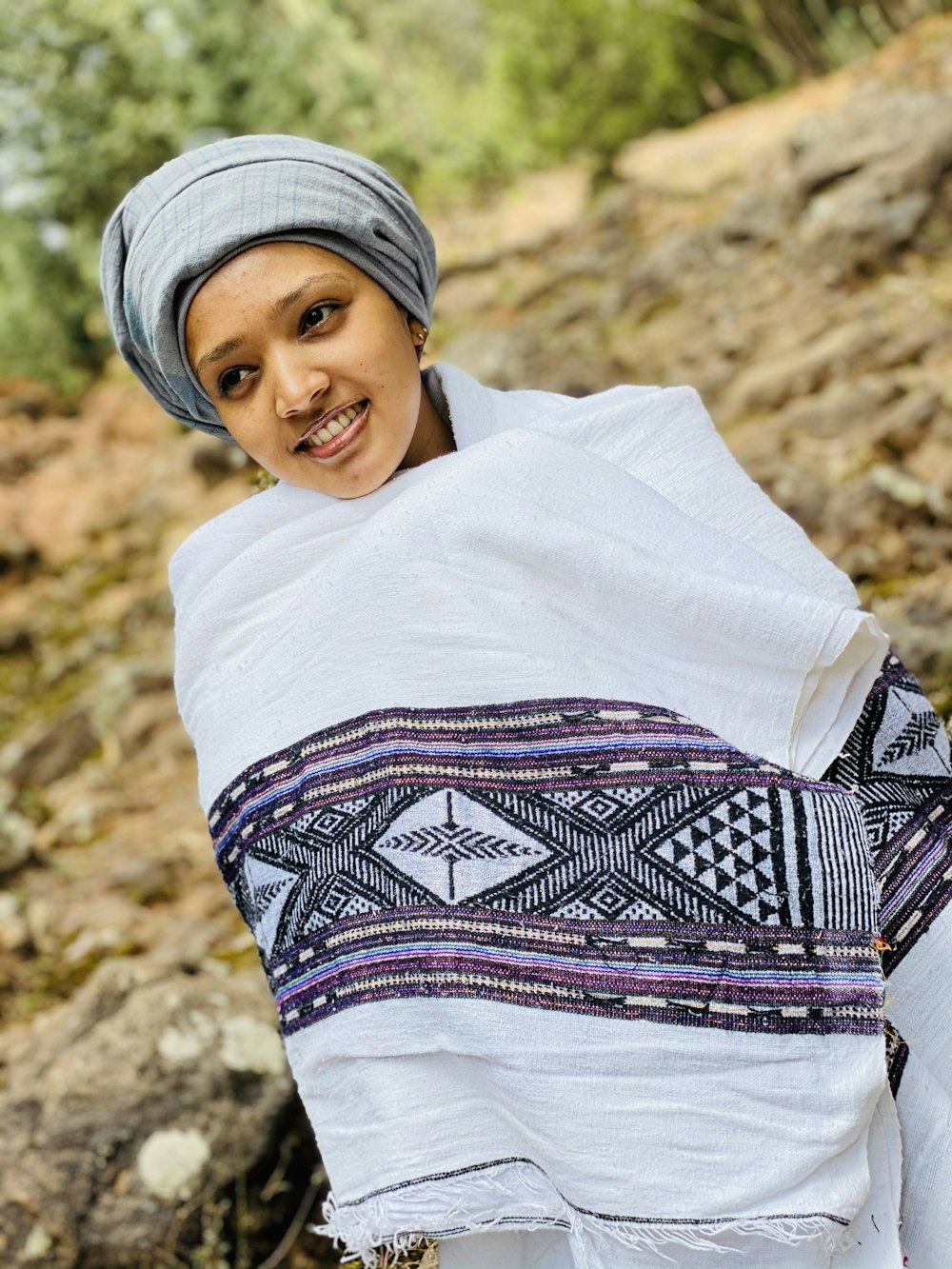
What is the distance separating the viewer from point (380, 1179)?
1.68 meters

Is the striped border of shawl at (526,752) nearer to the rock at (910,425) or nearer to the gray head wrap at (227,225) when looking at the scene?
the gray head wrap at (227,225)

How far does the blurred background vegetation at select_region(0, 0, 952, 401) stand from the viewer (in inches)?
654

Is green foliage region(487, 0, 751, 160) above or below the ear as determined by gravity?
above

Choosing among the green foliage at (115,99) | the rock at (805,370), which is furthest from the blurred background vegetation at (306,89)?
the rock at (805,370)

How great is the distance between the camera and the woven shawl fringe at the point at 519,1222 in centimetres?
160

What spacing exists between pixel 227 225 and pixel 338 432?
37 cm

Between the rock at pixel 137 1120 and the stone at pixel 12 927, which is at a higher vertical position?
the stone at pixel 12 927

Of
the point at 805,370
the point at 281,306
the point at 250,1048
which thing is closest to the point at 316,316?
the point at 281,306

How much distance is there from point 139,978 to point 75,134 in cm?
1633

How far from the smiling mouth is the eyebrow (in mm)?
186

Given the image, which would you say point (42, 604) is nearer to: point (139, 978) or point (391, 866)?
point (139, 978)

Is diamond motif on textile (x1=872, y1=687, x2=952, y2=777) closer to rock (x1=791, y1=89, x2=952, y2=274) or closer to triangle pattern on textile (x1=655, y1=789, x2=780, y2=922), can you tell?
triangle pattern on textile (x1=655, y1=789, x2=780, y2=922)

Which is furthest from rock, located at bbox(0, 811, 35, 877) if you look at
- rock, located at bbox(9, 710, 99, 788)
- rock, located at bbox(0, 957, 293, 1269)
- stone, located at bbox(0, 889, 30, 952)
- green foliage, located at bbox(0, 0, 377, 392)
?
green foliage, located at bbox(0, 0, 377, 392)

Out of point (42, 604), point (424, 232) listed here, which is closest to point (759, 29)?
point (42, 604)
